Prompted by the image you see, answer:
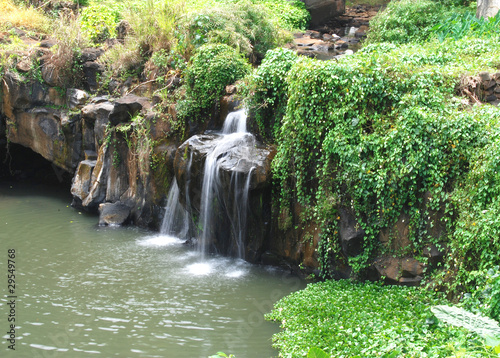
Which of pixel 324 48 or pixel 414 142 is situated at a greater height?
pixel 324 48

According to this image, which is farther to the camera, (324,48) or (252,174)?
(324,48)

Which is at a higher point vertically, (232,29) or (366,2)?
(366,2)

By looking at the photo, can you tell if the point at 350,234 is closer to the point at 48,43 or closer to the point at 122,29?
the point at 122,29

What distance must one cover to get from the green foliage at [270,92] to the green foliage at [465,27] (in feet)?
14.0

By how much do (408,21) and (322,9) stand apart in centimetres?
736

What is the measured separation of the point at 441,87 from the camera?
766 cm

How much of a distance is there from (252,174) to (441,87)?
3312mm

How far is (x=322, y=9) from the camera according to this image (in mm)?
19781

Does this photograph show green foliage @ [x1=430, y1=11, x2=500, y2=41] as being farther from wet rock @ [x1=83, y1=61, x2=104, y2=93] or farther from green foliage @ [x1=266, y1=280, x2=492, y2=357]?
wet rock @ [x1=83, y1=61, x2=104, y2=93]

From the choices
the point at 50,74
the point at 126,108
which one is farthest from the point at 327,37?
the point at 50,74

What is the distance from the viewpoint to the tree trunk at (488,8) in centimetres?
1232

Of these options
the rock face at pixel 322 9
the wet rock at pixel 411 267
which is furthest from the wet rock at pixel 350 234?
the rock face at pixel 322 9

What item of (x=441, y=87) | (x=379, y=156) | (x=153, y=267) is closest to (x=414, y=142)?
(x=379, y=156)

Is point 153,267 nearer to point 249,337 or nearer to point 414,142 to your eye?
point 249,337
